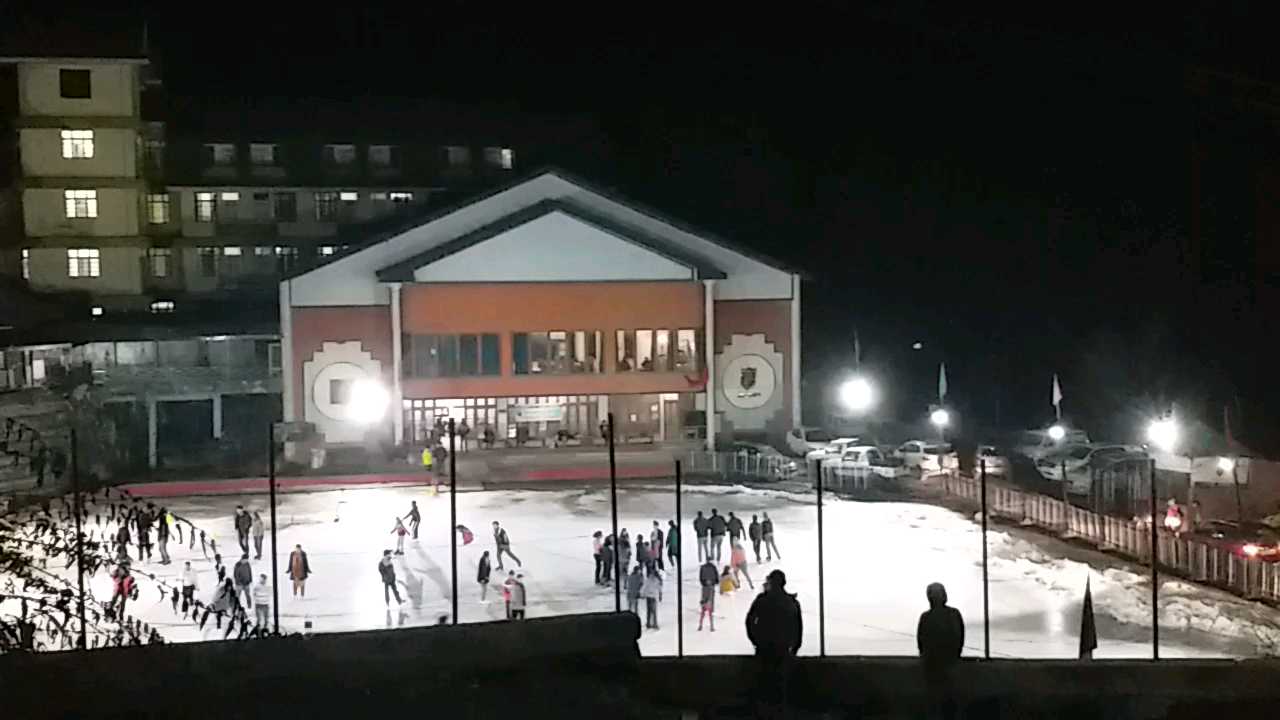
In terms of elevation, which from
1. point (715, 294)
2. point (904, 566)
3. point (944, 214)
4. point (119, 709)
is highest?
point (944, 214)

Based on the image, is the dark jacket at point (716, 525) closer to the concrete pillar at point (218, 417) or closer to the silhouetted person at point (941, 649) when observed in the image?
the silhouetted person at point (941, 649)

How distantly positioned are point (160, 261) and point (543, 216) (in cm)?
1906

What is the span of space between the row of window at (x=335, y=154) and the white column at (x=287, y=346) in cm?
1511

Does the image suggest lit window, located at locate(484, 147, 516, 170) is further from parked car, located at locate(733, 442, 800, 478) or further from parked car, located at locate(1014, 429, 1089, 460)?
parked car, located at locate(1014, 429, 1089, 460)

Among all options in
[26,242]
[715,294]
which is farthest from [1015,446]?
[26,242]

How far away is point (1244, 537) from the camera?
85.0 feet

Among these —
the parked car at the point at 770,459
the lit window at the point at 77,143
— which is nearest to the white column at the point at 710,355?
the parked car at the point at 770,459

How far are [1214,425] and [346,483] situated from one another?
1364 inches

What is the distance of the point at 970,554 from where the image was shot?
2630cm

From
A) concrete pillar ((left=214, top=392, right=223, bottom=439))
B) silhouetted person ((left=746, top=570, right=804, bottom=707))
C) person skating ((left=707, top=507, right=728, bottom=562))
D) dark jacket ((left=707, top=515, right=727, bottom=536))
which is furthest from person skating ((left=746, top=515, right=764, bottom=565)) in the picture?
concrete pillar ((left=214, top=392, right=223, bottom=439))

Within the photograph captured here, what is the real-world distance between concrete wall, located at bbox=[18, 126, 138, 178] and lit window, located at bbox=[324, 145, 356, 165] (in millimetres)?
7327

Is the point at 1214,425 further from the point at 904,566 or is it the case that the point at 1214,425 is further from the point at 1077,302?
the point at 904,566

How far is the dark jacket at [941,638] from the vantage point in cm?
995

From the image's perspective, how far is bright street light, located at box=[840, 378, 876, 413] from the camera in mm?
43969
